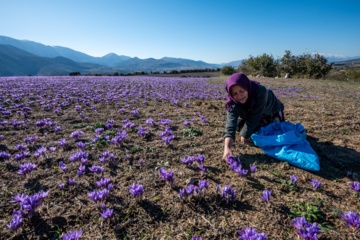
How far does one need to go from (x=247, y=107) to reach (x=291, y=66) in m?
40.8

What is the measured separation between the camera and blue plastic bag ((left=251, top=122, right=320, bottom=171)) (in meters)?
4.03

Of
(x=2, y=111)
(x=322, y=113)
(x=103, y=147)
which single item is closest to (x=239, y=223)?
(x=103, y=147)

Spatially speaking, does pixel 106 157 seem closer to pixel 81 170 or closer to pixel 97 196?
pixel 81 170

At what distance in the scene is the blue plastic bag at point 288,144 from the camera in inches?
159

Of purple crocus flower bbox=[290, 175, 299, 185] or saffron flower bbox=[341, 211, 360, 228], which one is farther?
purple crocus flower bbox=[290, 175, 299, 185]

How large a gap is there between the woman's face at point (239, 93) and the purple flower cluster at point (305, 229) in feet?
8.40

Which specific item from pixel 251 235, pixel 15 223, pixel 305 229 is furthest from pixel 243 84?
pixel 15 223

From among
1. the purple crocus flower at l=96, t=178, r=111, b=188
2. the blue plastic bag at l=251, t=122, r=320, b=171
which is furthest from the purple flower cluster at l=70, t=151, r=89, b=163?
the blue plastic bag at l=251, t=122, r=320, b=171

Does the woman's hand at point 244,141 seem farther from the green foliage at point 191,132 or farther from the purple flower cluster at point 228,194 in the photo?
the purple flower cluster at point 228,194

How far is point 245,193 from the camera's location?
339 centimetres

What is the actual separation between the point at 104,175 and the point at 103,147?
4.17 feet

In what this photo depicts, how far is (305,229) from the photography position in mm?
2504

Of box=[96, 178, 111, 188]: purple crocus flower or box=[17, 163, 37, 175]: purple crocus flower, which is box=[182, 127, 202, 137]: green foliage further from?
box=[17, 163, 37, 175]: purple crocus flower

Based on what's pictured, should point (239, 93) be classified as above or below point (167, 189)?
above
